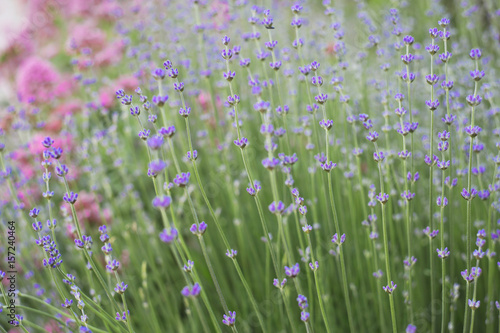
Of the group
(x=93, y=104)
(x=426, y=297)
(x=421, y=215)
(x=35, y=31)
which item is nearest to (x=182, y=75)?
(x=93, y=104)

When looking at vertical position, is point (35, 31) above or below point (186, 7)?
above

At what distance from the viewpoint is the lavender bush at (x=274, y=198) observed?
1.03 metres

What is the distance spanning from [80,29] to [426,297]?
2653 millimetres

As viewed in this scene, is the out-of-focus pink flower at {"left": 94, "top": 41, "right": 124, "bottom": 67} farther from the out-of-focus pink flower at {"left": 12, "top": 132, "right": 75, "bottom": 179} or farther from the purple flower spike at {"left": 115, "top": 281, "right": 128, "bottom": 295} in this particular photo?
the purple flower spike at {"left": 115, "top": 281, "right": 128, "bottom": 295}

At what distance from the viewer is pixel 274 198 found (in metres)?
0.96

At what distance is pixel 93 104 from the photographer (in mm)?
1838

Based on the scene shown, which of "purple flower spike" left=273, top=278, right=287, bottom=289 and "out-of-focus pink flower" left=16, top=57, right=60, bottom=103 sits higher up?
"out-of-focus pink flower" left=16, top=57, right=60, bottom=103

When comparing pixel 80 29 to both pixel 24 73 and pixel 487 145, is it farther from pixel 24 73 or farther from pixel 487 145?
pixel 487 145

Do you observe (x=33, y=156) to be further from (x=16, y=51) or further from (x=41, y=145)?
(x=16, y=51)

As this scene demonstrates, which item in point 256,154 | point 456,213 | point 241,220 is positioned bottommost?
point 456,213

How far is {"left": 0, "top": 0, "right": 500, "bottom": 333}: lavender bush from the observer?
1032 mm

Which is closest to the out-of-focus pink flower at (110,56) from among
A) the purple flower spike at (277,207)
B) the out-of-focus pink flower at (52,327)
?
the out-of-focus pink flower at (52,327)

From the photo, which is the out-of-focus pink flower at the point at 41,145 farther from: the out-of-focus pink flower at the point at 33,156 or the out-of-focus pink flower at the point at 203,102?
the out-of-focus pink flower at the point at 203,102

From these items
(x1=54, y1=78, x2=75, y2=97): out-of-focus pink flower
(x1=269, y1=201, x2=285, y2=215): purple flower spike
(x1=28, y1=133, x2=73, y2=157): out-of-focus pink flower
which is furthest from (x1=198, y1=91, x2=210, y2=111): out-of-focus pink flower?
(x1=269, y1=201, x2=285, y2=215): purple flower spike
